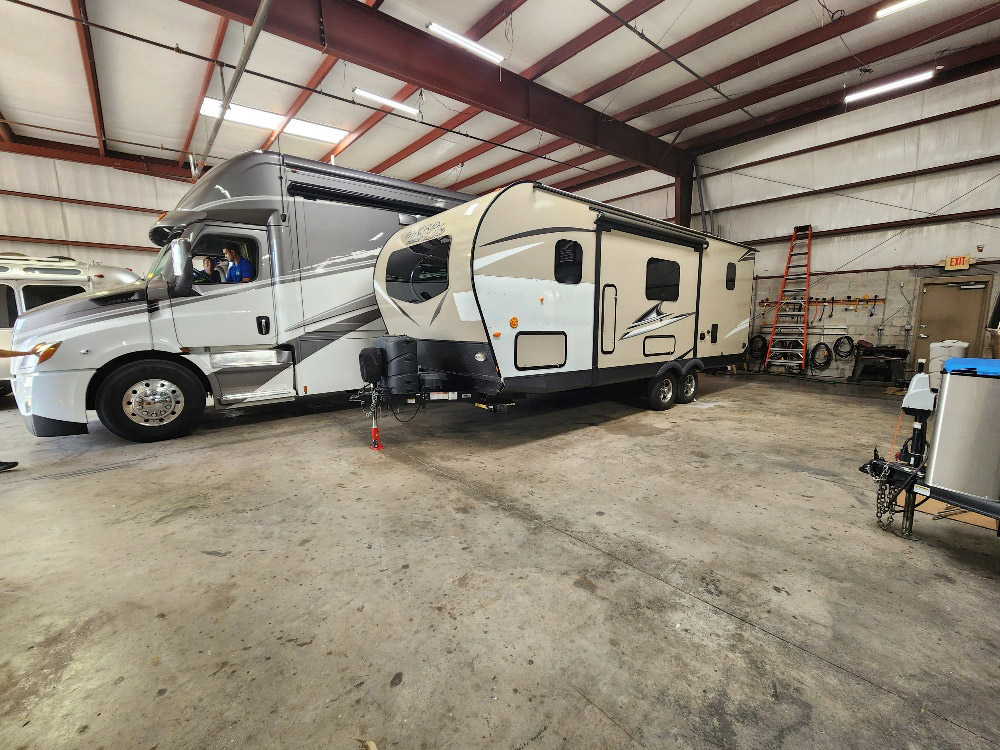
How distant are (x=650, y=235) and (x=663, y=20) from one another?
160 inches

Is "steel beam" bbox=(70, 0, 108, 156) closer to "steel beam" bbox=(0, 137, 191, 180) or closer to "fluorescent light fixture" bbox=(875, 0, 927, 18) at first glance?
"steel beam" bbox=(0, 137, 191, 180)

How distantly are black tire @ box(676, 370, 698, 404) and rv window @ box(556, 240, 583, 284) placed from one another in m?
3.13

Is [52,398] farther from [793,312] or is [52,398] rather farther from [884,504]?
[793,312]

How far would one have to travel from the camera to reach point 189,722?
1.42m

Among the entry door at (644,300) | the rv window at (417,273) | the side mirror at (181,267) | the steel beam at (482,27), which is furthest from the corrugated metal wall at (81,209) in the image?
the entry door at (644,300)

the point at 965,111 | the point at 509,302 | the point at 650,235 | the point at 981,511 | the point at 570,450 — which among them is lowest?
the point at 570,450

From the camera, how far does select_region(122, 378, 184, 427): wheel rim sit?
448 centimetres

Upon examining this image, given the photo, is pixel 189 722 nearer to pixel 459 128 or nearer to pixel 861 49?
pixel 459 128

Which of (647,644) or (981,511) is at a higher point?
(981,511)

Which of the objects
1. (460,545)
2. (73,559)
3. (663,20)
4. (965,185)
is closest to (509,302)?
(460,545)

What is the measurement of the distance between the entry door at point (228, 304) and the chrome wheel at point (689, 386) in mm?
6093

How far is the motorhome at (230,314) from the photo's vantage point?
13.8 ft

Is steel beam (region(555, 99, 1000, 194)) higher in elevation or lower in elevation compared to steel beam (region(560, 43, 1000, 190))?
lower

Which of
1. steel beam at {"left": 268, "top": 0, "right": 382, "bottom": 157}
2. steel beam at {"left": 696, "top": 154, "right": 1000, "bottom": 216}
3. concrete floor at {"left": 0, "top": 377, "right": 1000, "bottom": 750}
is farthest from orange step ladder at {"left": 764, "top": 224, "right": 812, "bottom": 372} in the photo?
steel beam at {"left": 268, "top": 0, "right": 382, "bottom": 157}
